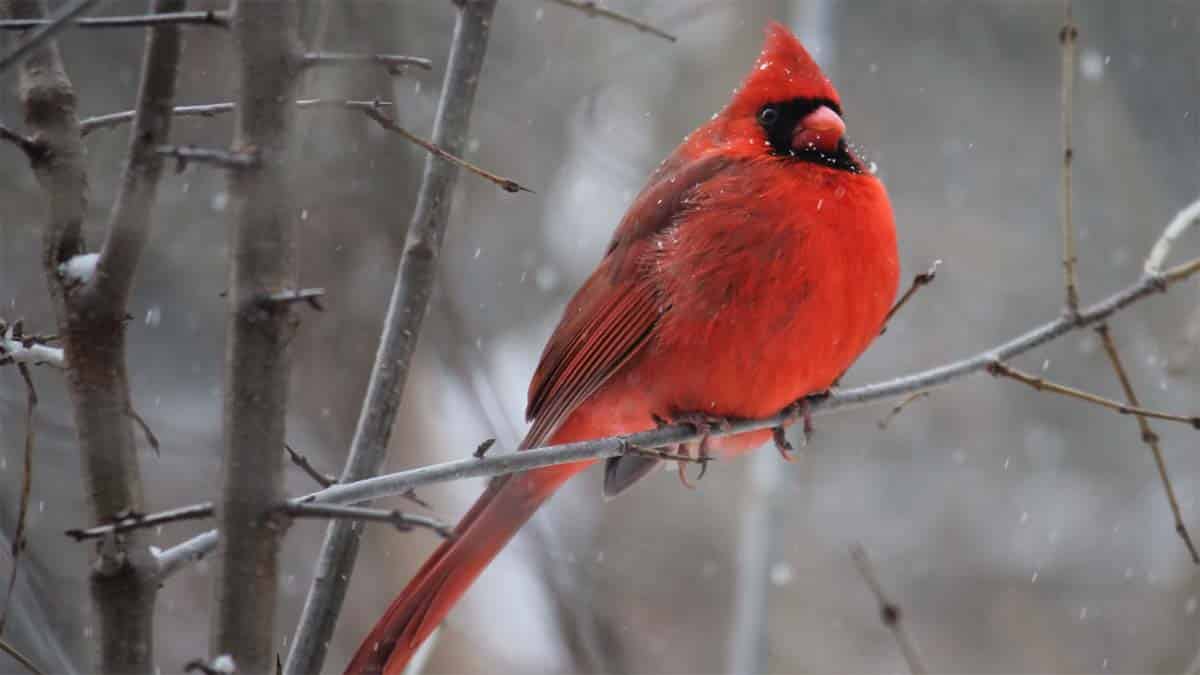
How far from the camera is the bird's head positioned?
2855 millimetres

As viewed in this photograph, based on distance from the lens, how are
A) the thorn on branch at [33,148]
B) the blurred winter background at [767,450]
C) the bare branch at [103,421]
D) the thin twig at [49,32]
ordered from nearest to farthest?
the thin twig at [49,32] < the bare branch at [103,421] < the thorn on branch at [33,148] < the blurred winter background at [767,450]

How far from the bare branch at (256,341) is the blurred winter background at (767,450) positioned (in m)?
1.73

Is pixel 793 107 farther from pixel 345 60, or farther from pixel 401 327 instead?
pixel 345 60

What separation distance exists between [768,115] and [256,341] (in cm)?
183

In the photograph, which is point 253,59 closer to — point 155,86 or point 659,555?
point 155,86

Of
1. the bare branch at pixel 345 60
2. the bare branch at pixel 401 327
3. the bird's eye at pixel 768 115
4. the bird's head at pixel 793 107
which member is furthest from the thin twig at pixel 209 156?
the bird's eye at pixel 768 115

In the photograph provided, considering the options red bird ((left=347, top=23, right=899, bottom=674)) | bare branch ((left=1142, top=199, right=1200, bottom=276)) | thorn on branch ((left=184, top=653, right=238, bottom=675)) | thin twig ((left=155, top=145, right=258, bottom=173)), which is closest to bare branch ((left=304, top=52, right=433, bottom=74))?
thin twig ((left=155, top=145, right=258, bottom=173))

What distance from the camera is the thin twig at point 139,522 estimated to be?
1336 millimetres

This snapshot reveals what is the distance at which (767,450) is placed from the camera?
383cm

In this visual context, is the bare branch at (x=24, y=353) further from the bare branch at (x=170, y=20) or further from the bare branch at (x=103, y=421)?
the bare branch at (x=170, y=20)

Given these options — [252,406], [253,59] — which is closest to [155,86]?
[253,59]

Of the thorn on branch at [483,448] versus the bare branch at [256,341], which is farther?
the thorn on branch at [483,448]

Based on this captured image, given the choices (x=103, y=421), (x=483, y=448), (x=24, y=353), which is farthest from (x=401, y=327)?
(x=103, y=421)

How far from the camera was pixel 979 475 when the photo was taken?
708 cm
